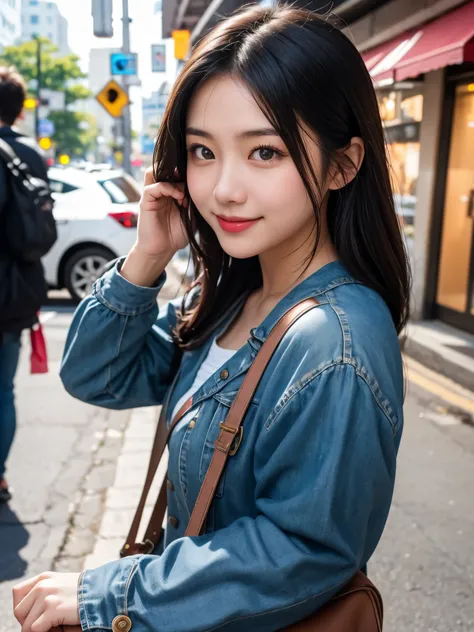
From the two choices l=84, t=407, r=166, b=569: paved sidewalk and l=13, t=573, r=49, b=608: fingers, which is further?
l=84, t=407, r=166, b=569: paved sidewalk

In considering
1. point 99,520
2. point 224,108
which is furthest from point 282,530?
point 99,520

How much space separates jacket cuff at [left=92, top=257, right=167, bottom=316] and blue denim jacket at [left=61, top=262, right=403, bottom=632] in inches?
15.3

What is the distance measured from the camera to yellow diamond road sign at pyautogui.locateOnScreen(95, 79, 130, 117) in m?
15.0

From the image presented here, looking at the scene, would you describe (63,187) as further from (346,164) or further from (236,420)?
(236,420)

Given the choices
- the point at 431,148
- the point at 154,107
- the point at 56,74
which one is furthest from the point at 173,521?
the point at 56,74

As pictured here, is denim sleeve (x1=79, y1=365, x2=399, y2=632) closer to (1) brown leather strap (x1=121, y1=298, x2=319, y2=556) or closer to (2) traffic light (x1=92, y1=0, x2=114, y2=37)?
(1) brown leather strap (x1=121, y1=298, x2=319, y2=556)

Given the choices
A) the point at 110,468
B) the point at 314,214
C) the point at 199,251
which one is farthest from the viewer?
the point at 110,468

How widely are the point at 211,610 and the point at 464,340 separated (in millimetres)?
6204

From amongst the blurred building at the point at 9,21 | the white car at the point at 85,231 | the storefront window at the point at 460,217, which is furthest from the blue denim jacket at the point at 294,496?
the blurred building at the point at 9,21

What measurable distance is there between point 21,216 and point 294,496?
263 centimetres

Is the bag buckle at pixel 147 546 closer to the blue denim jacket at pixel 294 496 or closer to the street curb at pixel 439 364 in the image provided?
the blue denim jacket at pixel 294 496

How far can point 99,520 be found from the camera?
3.69m

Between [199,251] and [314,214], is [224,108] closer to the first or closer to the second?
[314,214]

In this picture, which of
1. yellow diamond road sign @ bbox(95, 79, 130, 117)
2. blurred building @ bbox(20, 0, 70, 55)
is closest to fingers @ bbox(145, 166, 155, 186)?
yellow diamond road sign @ bbox(95, 79, 130, 117)
